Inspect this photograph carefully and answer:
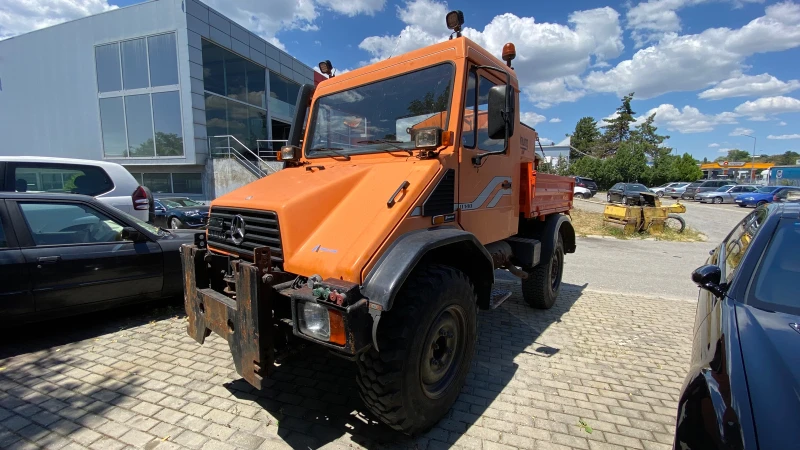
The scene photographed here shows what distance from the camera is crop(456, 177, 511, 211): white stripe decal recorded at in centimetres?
313

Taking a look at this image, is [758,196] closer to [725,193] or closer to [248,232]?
[725,193]

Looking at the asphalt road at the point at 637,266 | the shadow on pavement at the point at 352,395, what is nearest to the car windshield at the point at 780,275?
the shadow on pavement at the point at 352,395

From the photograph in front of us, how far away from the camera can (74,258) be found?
3777 millimetres

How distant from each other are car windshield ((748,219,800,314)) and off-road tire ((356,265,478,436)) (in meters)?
1.76

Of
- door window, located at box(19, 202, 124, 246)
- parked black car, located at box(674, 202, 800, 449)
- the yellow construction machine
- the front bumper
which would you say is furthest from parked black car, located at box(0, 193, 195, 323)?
the yellow construction machine

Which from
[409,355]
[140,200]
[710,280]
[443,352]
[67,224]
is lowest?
[443,352]

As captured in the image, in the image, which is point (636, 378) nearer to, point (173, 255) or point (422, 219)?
point (422, 219)

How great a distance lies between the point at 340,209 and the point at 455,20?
2011 millimetres

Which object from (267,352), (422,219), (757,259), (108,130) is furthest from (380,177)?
(108,130)

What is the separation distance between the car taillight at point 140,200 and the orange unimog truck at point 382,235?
431 centimetres

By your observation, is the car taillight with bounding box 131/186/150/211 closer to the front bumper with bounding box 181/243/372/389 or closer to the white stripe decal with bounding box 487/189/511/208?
the front bumper with bounding box 181/243/372/389

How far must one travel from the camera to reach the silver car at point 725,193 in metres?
29.4

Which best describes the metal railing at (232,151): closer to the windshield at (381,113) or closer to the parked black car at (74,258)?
the parked black car at (74,258)

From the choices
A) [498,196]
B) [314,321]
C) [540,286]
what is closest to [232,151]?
[540,286]
